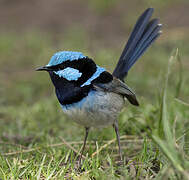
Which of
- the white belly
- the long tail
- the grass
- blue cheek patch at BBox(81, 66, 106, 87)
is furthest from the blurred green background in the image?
blue cheek patch at BBox(81, 66, 106, 87)

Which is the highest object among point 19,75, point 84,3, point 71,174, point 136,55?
point 84,3

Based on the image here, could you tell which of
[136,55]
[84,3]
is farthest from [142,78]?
[84,3]

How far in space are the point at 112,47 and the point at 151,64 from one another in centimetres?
146

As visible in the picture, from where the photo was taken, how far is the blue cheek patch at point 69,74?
2.90m

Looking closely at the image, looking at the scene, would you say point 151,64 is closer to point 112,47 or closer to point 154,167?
point 112,47

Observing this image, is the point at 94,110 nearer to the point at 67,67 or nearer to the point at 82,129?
the point at 67,67

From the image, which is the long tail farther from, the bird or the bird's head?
the bird's head

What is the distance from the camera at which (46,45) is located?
294 inches

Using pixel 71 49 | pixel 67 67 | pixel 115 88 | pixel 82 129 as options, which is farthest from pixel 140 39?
pixel 71 49

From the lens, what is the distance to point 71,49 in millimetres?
6887

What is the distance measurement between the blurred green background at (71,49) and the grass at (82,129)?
15 millimetres

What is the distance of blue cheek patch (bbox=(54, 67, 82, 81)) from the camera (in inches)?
114

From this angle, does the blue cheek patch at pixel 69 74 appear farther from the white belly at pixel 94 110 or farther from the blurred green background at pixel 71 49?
the blurred green background at pixel 71 49

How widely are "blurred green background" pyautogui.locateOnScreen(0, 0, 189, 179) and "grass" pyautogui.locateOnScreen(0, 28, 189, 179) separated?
2 centimetres
